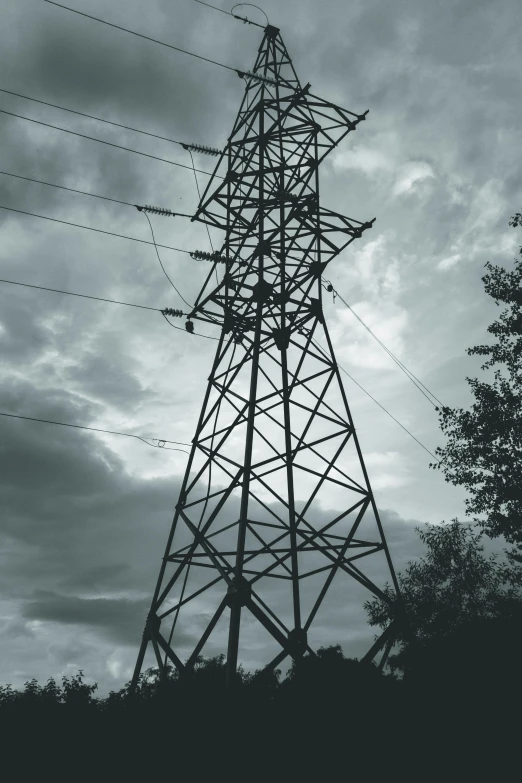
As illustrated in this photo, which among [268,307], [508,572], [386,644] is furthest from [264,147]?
[508,572]

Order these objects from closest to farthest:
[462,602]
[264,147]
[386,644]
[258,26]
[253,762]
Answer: [253,762] < [386,644] < [264,147] < [258,26] < [462,602]

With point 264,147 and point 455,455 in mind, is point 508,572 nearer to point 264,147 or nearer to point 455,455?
point 455,455

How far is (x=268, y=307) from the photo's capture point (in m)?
13.1

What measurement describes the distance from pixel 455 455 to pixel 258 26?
16302 millimetres

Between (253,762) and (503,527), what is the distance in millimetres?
15327

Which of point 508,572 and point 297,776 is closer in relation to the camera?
point 297,776

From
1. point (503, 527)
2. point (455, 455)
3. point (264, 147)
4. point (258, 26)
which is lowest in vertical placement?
point (503, 527)

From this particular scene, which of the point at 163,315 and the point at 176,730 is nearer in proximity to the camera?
the point at 176,730

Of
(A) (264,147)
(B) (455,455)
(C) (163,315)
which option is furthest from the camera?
(B) (455,455)

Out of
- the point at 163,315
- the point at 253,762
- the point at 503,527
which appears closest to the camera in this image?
A: the point at 253,762

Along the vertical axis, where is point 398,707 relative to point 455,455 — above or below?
below

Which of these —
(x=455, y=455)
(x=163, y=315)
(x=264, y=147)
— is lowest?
(x=455, y=455)

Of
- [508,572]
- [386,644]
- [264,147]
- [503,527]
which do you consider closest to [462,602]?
[508,572]

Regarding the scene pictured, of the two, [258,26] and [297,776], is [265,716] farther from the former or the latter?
[258,26]
